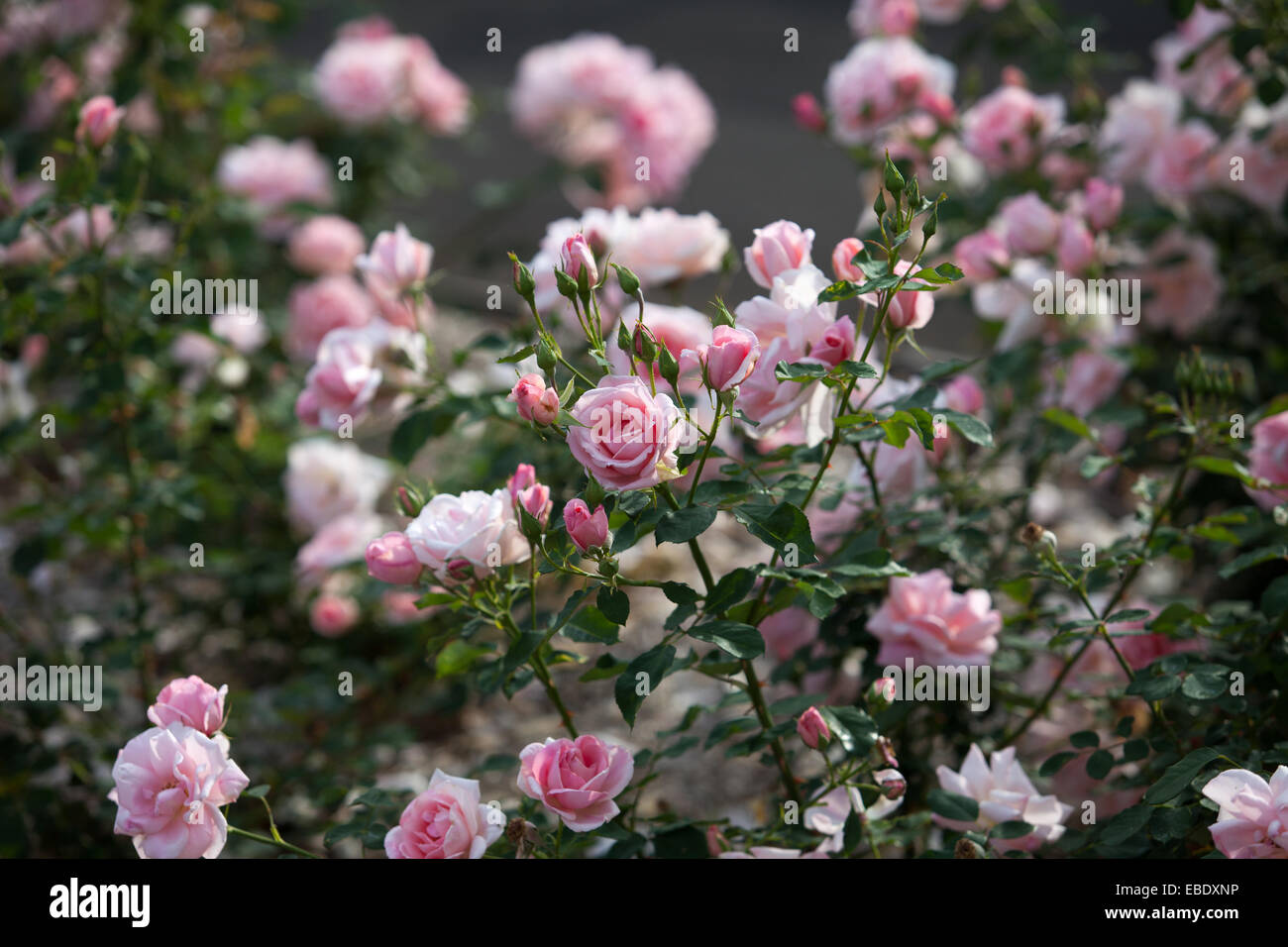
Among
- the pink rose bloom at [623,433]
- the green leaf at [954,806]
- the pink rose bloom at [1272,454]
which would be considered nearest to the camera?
the pink rose bloom at [623,433]

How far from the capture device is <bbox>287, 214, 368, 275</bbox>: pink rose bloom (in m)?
2.04

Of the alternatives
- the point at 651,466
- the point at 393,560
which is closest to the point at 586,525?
the point at 651,466

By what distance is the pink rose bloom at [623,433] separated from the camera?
0.70m

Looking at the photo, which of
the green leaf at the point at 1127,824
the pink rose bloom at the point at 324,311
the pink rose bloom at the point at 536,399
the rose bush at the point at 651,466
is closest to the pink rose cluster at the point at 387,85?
the rose bush at the point at 651,466

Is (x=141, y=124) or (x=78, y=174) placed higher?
(x=141, y=124)

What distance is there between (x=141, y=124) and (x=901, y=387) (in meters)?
2.02

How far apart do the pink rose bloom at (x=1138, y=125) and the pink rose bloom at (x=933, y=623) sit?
3.04ft

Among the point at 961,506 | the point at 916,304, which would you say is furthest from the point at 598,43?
the point at 916,304

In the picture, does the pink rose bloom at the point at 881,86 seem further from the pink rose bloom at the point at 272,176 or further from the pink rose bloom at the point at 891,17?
the pink rose bloom at the point at 272,176

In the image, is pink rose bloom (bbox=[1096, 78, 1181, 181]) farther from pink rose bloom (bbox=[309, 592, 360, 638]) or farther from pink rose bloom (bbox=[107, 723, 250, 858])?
pink rose bloom (bbox=[107, 723, 250, 858])

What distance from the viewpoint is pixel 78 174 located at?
1170 mm

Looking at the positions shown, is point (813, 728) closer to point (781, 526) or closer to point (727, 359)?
point (781, 526)

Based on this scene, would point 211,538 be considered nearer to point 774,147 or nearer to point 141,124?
point 141,124

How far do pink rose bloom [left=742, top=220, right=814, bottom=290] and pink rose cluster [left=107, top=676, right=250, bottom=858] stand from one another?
19.9 inches
